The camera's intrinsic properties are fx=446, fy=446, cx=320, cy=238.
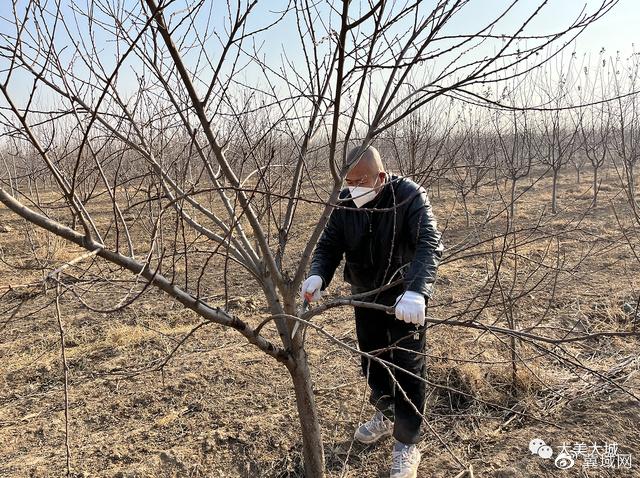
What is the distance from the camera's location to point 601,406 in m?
2.44

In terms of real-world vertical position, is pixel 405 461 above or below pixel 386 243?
below

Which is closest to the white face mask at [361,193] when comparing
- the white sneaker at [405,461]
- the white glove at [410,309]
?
the white glove at [410,309]

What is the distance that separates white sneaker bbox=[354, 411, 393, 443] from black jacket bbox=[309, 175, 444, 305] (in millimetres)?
734

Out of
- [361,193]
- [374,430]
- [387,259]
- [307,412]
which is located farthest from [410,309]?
[374,430]

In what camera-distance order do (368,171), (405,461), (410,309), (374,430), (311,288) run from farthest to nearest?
1. (374,430)
2. (405,461)
3. (311,288)
4. (368,171)
5. (410,309)

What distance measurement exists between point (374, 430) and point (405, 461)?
1.05 feet

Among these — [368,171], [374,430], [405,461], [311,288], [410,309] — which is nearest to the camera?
[410,309]

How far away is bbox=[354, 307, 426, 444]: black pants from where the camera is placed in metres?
1.97

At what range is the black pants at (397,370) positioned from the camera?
1.97 metres

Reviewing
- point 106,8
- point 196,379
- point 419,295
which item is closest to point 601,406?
point 419,295

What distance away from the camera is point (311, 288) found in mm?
1897

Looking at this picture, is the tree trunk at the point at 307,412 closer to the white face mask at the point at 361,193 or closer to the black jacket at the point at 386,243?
the black jacket at the point at 386,243

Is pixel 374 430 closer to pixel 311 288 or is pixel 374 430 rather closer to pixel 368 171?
pixel 311 288

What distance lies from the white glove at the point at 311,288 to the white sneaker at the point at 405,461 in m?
0.83
